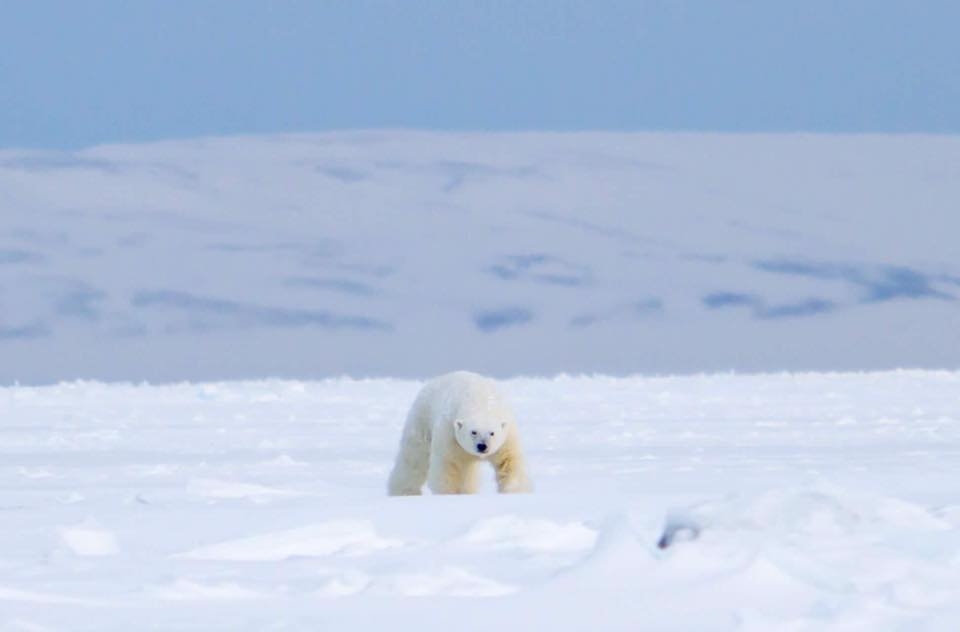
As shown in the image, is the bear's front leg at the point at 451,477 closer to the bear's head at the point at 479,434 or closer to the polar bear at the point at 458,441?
the polar bear at the point at 458,441

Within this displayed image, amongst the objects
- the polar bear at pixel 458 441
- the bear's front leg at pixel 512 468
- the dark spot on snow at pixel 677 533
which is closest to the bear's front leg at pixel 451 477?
the polar bear at pixel 458 441

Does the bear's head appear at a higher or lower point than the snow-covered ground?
higher

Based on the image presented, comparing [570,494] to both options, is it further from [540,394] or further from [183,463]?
[540,394]

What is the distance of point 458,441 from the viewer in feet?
19.0

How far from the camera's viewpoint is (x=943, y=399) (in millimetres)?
15109

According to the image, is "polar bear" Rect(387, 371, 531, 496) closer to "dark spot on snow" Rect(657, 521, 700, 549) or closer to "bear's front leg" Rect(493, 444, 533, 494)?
"bear's front leg" Rect(493, 444, 533, 494)

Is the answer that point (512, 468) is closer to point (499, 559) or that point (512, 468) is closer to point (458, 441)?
point (458, 441)

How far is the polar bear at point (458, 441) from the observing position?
18.6 ft

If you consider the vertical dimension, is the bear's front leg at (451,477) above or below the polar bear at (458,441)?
below

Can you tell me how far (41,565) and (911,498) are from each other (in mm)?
2747

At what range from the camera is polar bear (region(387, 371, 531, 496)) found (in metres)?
5.68

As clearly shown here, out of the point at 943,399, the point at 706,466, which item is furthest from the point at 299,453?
the point at 943,399

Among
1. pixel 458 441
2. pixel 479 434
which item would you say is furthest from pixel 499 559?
pixel 458 441

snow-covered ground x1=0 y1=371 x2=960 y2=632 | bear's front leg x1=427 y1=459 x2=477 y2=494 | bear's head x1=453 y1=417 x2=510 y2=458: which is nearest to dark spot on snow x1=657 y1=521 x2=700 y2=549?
snow-covered ground x1=0 y1=371 x2=960 y2=632
